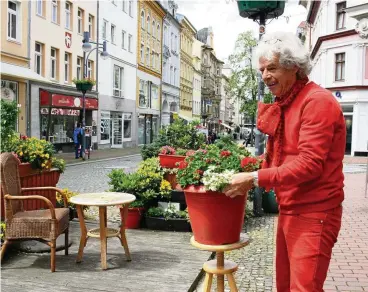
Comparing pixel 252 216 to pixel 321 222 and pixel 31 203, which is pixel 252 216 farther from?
pixel 321 222

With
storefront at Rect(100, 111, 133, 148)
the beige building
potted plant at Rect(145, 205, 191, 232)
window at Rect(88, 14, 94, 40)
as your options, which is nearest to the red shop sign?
the beige building

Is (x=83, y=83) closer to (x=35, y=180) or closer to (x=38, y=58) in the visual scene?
(x=38, y=58)

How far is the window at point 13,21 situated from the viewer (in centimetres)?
2050

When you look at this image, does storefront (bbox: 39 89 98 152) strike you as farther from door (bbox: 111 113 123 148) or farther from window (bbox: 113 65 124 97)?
window (bbox: 113 65 124 97)

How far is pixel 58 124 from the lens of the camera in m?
25.3

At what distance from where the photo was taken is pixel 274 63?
2457mm

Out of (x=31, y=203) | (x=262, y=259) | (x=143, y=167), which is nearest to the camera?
(x=262, y=259)

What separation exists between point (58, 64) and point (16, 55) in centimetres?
442

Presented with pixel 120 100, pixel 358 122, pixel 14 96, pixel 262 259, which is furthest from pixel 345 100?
pixel 262 259

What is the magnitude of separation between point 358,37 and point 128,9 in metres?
16.7

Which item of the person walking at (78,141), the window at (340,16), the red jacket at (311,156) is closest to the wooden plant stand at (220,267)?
the red jacket at (311,156)

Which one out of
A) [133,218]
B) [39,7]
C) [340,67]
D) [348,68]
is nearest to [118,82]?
[39,7]

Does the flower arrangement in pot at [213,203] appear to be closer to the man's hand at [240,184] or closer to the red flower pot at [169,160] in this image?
Result: the man's hand at [240,184]

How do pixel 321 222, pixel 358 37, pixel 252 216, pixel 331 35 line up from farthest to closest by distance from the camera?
pixel 331 35 < pixel 358 37 < pixel 252 216 < pixel 321 222
